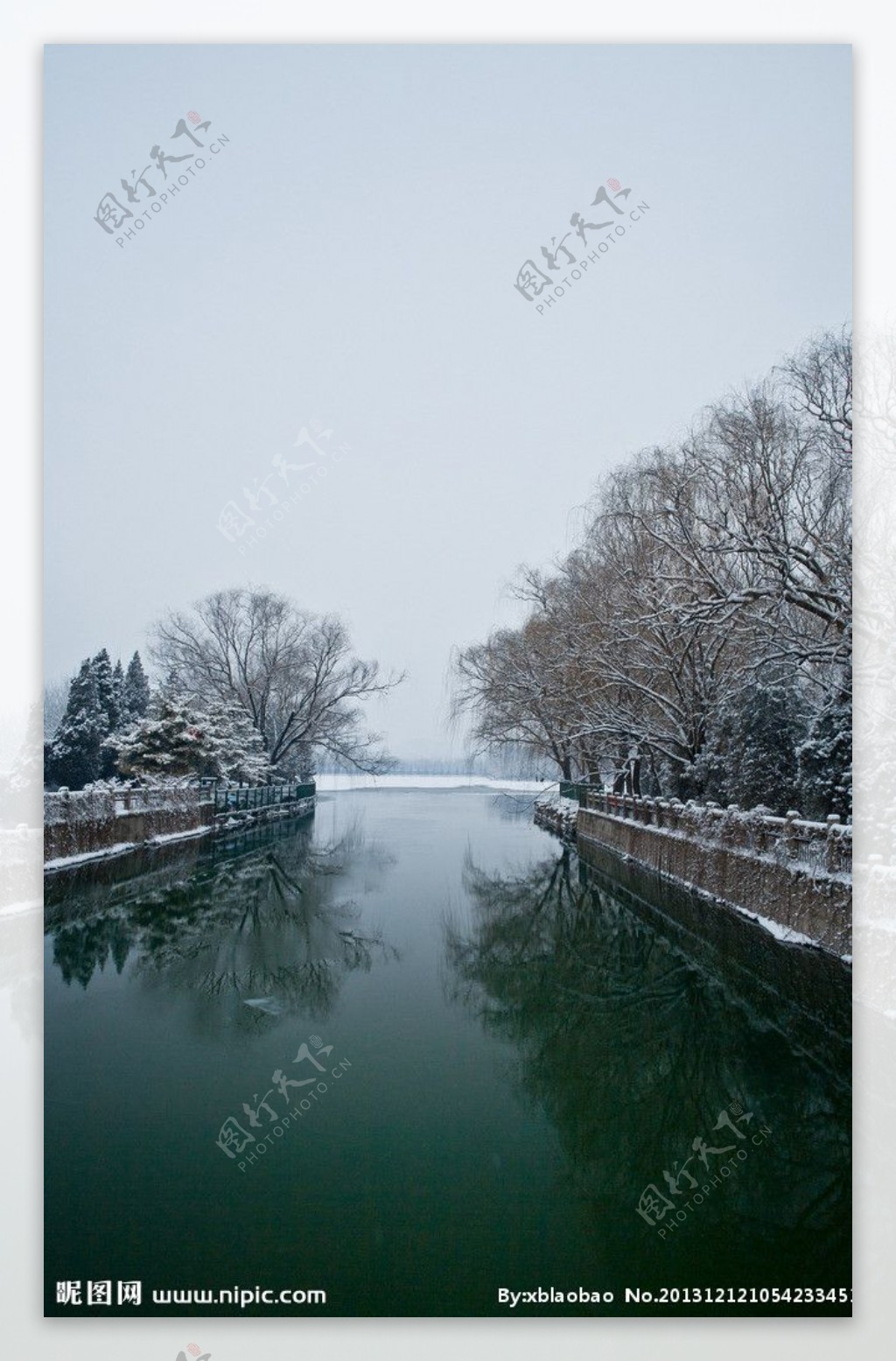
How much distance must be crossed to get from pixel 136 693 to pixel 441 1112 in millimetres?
11803

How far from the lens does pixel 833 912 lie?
17.6ft

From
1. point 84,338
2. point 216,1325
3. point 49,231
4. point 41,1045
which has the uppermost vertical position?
point 49,231

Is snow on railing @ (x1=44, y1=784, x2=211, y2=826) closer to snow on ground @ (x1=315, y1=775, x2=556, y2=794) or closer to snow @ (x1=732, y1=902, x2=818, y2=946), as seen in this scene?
snow @ (x1=732, y1=902, x2=818, y2=946)

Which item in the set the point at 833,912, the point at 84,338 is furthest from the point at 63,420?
the point at 833,912

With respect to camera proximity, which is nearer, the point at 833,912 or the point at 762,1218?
the point at 762,1218

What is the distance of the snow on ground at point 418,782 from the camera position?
23.9 meters

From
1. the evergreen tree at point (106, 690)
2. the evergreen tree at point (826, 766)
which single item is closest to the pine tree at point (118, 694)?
the evergreen tree at point (106, 690)

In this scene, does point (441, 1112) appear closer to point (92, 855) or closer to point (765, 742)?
point (92, 855)

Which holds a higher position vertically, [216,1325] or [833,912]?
[833,912]

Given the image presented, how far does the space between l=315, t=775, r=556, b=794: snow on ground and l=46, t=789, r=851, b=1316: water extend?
652 inches

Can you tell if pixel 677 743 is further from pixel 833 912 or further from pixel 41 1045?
pixel 41 1045

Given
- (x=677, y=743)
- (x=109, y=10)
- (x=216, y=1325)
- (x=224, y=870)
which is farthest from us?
(x=677, y=743)

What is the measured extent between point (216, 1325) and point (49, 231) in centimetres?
385

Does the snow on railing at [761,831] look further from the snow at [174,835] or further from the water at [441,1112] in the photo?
the snow at [174,835]
